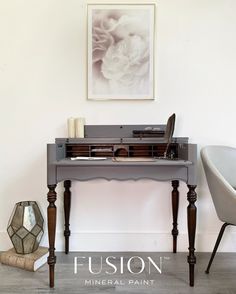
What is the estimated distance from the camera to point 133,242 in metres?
2.03

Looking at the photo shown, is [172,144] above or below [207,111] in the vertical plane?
below

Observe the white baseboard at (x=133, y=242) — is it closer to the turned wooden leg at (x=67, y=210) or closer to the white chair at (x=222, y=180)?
the turned wooden leg at (x=67, y=210)

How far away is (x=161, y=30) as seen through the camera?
79.0 inches

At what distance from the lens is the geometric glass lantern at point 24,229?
181 centimetres

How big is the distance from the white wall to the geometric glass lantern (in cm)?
21

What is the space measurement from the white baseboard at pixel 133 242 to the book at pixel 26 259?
0.65ft

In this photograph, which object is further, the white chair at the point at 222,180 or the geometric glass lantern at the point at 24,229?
the geometric glass lantern at the point at 24,229

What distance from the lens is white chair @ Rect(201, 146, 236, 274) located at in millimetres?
1541

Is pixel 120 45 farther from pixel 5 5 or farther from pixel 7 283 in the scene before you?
pixel 7 283

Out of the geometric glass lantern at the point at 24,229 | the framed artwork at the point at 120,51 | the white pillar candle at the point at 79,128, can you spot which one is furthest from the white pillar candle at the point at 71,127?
the geometric glass lantern at the point at 24,229

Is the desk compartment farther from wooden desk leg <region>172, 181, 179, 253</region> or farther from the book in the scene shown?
the book

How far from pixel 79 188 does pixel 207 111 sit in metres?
1.20

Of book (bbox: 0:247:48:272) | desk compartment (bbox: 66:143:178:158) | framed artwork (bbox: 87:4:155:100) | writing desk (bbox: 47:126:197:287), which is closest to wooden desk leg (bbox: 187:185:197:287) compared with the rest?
writing desk (bbox: 47:126:197:287)

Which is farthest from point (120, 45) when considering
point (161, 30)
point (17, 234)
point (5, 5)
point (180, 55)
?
point (17, 234)
